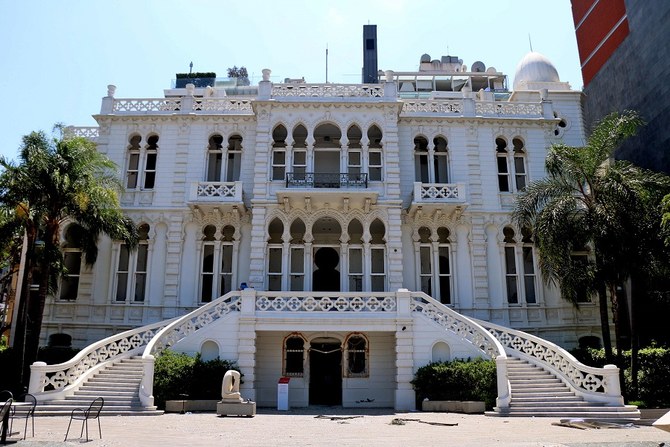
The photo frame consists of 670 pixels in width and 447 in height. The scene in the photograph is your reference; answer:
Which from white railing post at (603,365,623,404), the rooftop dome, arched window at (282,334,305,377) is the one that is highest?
the rooftop dome

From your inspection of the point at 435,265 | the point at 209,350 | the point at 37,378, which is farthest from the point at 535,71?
the point at 37,378

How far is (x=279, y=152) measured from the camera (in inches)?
1112

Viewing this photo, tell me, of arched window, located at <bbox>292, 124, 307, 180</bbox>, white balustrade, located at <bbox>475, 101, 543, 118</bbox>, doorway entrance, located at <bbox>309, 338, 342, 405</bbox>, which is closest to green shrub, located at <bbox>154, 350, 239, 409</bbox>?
doorway entrance, located at <bbox>309, 338, 342, 405</bbox>

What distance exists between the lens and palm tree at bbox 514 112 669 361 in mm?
20062

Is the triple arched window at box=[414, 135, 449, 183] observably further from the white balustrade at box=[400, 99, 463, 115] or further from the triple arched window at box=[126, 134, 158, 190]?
the triple arched window at box=[126, 134, 158, 190]

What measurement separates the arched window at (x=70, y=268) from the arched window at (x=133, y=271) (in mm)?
1908

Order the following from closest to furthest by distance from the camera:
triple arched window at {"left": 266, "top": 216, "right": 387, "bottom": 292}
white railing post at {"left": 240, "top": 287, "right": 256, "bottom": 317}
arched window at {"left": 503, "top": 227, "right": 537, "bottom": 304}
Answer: white railing post at {"left": 240, "top": 287, "right": 256, "bottom": 317} < triple arched window at {"left": 266, "top": 216, "right": 387, "bottom": 292} < arched window at {"left": 503, "top": 227, "right": 537, "bottom": 304}

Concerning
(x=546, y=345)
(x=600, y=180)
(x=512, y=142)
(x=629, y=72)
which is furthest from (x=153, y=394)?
(x=629, y=72)

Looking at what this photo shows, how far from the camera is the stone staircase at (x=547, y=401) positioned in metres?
17.2

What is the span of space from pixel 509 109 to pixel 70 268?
24.0m

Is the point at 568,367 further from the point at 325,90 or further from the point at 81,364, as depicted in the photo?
the point at 81,364

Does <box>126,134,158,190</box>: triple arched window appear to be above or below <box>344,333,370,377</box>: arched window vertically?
above

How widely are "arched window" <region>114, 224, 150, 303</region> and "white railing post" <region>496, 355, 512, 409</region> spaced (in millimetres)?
16932

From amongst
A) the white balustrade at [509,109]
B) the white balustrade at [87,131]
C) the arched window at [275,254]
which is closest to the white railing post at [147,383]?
the arched window at [275,254]
